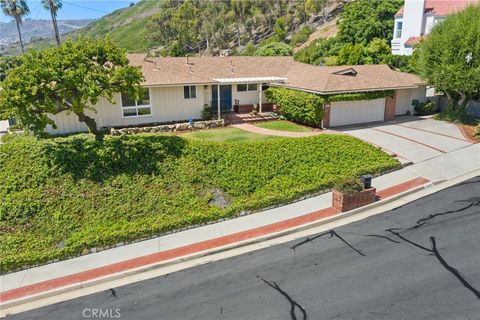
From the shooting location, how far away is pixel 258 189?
1326cm

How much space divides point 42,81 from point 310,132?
46.1 ft

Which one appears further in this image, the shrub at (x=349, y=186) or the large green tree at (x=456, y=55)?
the large green tree at (x=456, y=55)

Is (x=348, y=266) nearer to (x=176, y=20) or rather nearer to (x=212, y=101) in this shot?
(x=212, y=101)

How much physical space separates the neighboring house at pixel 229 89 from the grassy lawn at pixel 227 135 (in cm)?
260

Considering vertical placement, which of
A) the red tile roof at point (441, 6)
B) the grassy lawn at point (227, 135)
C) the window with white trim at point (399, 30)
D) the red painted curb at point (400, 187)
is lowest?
the red painted curb at point (400, 187)

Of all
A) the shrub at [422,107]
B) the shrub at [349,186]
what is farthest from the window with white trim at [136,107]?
the shrub at [422,107]

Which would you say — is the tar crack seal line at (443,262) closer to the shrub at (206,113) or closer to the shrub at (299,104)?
the shrub at (299,104)

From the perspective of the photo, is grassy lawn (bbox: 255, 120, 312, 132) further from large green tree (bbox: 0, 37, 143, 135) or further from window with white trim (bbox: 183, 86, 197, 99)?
large green tree (bbox: 0, 37, 143, 135)

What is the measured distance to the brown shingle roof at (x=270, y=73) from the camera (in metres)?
21.8

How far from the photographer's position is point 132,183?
12680 mm

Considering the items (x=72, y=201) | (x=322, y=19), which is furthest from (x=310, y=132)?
(x=322, y=19)

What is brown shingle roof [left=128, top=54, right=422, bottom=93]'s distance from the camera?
859 inches

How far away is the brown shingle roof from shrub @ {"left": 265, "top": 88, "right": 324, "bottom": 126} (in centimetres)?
56

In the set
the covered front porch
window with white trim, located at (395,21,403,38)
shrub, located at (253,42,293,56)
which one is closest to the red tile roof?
window with white trim, located at (395,21,403,38)
